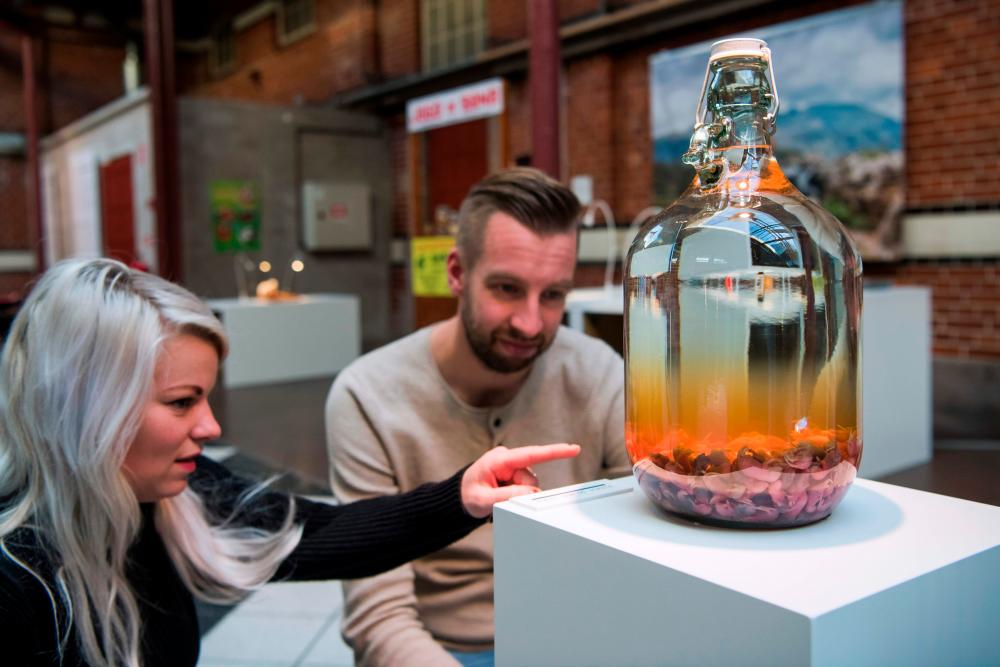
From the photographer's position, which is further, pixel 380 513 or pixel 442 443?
pixel 442 443

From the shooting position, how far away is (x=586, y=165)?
301 inches

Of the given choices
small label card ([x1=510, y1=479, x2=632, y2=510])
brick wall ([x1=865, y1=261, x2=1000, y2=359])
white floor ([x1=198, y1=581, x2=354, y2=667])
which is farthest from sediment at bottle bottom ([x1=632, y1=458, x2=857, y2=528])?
brick wall ([x1=865, y1=261, x2=1000, y2=359])

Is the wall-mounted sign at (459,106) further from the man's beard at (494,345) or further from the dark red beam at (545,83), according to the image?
the man's beard at (494,345)

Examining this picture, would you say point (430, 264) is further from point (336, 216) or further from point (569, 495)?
point (336, 216)

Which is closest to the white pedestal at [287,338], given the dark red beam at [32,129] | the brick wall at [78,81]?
the dark red beam at [32,129]

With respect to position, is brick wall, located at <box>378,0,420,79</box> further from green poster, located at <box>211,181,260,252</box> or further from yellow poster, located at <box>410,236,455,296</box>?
yellow poster, located at <box>410,236,455,296</box>

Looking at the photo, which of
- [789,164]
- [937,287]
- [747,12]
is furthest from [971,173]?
[747,12]

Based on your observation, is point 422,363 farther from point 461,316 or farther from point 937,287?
point 937,287

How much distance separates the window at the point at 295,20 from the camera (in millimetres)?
10930

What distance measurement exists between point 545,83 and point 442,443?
111 inches

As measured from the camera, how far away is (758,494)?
0.69 m

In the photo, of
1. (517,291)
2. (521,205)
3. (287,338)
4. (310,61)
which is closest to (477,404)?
(517,291)

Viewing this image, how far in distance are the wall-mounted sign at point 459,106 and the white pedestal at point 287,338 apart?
2875mm

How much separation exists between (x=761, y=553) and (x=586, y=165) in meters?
7.19
